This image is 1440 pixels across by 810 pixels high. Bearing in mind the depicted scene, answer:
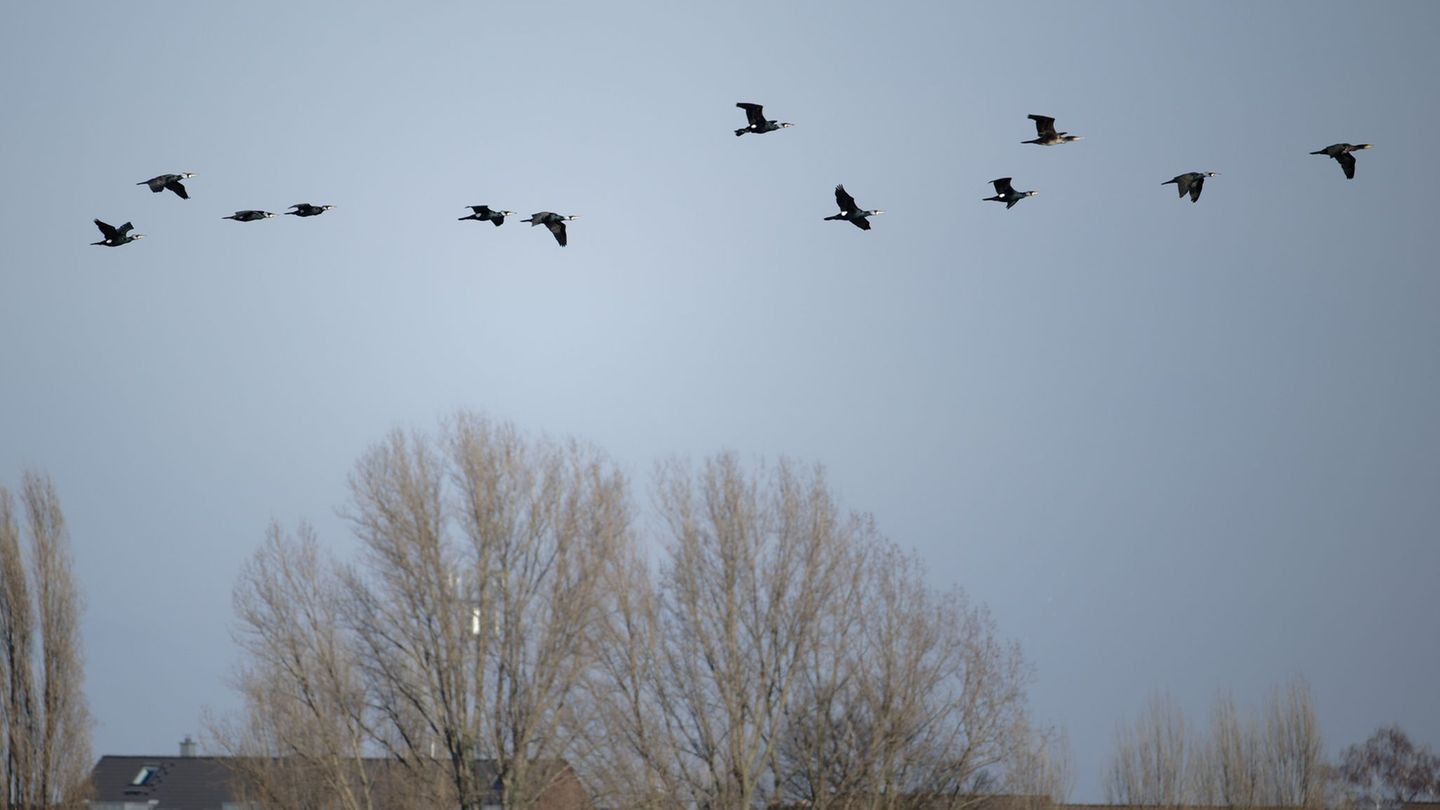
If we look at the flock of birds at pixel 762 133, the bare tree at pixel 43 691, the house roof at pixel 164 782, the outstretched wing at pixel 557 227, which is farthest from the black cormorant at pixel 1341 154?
the house roof at pixel 164 782

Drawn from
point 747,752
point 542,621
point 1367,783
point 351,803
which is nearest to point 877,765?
point 747,752

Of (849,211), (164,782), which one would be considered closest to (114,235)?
(849,211)

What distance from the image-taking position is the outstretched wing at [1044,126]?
2286 centimetres

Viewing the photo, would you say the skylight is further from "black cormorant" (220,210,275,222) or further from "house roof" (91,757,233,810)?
"black cormorant" (220,210,275,222)

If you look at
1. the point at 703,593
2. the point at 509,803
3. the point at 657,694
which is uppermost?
the point at 703,593

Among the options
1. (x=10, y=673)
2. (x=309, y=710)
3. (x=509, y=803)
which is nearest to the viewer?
(x=509, y=803)

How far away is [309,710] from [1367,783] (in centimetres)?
4639

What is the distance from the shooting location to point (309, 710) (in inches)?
1374

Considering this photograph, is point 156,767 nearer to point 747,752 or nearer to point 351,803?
point 351,803

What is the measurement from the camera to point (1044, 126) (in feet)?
77.1

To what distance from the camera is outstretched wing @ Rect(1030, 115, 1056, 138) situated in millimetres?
22859

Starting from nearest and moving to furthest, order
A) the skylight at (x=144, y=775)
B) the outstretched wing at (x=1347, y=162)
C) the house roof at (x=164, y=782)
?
the outstretched wing at (x=1347, y=162) < the house roof at (x=164, y=782) < the skylight at (x=144, y=775)

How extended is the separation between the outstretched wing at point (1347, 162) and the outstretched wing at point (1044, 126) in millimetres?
3888

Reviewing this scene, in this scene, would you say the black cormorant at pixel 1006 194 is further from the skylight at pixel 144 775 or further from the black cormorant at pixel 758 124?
the skylight at pixel 144 775
